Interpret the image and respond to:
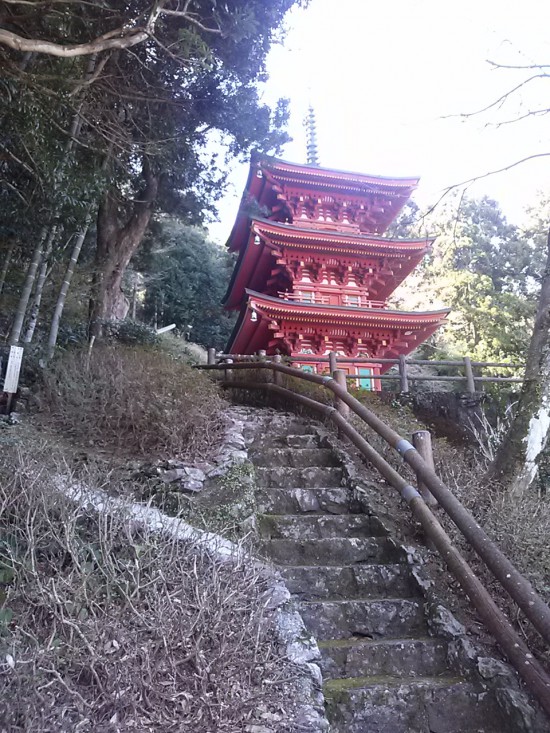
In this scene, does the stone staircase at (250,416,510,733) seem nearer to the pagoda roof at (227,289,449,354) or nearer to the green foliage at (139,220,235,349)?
the pagoda roof at (227,289,449,354)

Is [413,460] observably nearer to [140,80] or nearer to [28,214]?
[28,214]

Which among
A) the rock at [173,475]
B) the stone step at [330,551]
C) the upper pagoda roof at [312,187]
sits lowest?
the stone step at [330,551]

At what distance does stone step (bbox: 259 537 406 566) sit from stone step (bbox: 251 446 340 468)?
4.14 feet

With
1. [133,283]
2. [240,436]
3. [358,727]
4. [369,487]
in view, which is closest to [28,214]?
[240,436]

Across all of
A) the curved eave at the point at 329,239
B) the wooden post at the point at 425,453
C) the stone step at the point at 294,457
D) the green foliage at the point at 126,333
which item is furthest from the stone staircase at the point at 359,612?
the curved eave at the point at 329,239

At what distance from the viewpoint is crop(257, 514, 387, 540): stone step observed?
381cm

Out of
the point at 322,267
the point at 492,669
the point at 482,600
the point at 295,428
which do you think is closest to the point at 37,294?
the point at 295,428

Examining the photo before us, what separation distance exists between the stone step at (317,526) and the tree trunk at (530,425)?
1.27 metres

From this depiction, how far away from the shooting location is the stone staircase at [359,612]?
2.51 m

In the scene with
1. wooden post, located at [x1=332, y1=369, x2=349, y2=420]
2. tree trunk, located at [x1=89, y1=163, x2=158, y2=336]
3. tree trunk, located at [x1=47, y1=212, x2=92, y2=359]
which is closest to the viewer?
wooden post, located at [x1=332, y1=369, x2=349, y2=420]

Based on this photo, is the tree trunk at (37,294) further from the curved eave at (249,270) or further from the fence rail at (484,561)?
the fence rail at (484,561)

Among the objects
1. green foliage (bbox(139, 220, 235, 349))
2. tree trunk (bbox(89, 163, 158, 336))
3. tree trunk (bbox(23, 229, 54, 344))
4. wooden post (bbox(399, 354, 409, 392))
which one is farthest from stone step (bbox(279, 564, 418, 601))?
green foliage (bbox(139, 220, 235, 349))

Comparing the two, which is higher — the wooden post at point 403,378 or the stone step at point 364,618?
the wooden post at point 403,378

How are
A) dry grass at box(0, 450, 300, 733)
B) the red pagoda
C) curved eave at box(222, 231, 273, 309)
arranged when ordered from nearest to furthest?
dry grass at box(0, 450, 300, 733)
the red pagoda
curved eave at box(222, 231, 273, 309)
